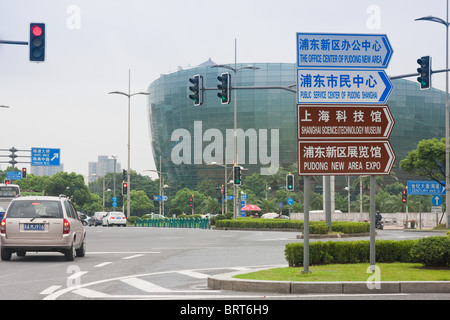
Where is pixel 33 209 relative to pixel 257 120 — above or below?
below

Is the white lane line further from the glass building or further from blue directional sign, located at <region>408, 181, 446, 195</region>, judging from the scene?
the glass building

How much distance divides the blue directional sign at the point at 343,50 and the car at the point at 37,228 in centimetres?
852

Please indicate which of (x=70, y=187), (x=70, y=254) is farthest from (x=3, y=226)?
(x=70, y=187)

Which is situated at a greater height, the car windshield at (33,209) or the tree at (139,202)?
the car windshield at (33,209)

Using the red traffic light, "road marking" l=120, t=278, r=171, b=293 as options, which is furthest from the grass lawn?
the red traffic light

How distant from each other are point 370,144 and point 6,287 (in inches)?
269

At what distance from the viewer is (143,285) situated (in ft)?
41.3

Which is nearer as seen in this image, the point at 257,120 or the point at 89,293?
the point at 89,293

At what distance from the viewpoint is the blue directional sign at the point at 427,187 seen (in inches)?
2165

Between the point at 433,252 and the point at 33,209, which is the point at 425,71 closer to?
the point at 433,252

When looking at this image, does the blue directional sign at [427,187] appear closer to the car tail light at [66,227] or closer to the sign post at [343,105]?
the car tail light at [66,227]

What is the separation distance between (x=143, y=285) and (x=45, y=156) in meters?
60.0

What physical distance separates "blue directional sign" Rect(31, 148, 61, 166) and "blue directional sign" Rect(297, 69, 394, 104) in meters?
59.6

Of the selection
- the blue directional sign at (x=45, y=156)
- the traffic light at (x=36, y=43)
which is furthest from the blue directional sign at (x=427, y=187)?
the traffic light at (x=36, y=43)
